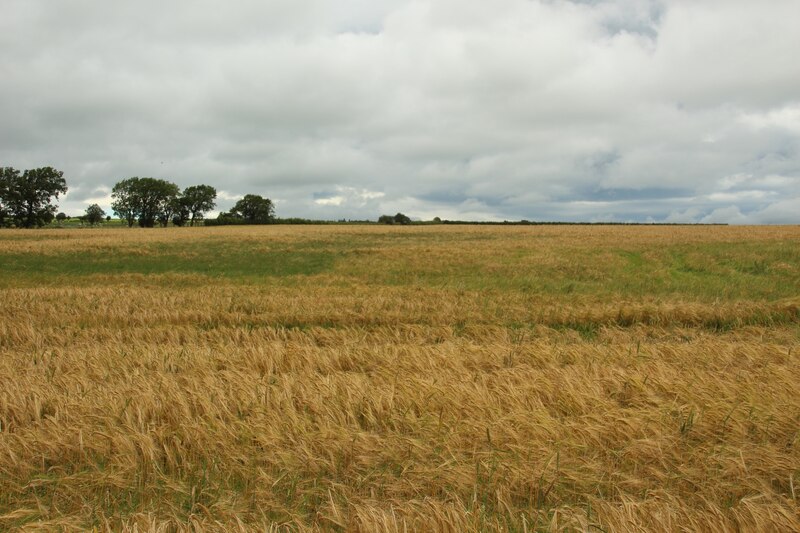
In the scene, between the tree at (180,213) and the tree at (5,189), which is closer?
the tree at (5,189)

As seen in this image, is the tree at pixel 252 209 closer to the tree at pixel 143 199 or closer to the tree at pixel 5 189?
the tree at pixel 143 199

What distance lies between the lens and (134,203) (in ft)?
411

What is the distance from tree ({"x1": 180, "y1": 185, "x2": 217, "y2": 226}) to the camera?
5448 inches

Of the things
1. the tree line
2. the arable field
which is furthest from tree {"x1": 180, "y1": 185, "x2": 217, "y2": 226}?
the arable field

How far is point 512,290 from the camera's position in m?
16.0

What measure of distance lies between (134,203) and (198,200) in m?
19.5

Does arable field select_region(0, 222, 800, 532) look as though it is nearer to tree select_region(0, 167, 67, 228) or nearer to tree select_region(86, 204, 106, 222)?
tree select_region(0, 167, 67, 228)

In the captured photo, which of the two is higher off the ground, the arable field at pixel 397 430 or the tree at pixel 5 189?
the tree at pixel 5 189

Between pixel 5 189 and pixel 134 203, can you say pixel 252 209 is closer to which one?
pixel 134 203

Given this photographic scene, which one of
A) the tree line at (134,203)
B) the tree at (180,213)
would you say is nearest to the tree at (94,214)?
the tree line at (134,203)

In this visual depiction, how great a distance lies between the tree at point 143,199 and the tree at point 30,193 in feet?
71.4

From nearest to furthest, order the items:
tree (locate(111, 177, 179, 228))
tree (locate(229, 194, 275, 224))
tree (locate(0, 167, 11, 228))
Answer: tree (locate(0, 167, 11, 228)), tree (locate(111, 177, 179, 228)), tree (locate(229, 194, 275, 224))

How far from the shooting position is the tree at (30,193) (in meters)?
96.8

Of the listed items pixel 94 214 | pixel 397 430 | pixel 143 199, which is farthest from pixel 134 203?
pixel 397 430
